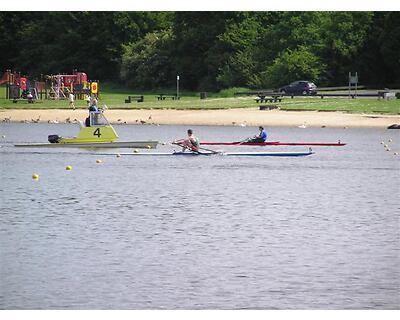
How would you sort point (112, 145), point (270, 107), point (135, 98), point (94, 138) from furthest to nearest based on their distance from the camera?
point (135, 98), point (270, 107), point (112, 145), point (94, 138)

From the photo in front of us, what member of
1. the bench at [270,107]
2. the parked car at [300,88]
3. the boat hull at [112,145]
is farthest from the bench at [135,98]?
the boat hull at [112,145]

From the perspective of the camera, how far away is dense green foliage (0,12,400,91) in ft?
219

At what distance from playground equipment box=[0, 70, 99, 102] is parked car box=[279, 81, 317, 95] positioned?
38.4 feet

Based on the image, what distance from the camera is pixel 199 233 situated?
2283cm

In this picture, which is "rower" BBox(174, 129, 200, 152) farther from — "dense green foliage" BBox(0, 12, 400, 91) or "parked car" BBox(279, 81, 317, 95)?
"parked car" BBox(279, 81, 317, 95)

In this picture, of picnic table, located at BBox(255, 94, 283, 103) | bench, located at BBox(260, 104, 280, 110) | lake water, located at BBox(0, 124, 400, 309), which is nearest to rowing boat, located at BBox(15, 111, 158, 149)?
lake water, located at BBox(0, 124, 400, 309)

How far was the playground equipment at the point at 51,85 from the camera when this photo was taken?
230 feet

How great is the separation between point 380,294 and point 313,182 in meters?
18.0

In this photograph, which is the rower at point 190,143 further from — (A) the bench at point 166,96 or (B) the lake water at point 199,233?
(A) the bench at point 166,96

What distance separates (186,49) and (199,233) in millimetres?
52965

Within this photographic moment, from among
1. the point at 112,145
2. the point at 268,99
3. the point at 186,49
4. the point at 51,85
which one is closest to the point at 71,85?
the point at 51,85

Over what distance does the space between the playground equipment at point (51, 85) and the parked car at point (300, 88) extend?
11717 millimetres

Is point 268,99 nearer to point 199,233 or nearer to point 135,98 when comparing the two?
point 135,98
